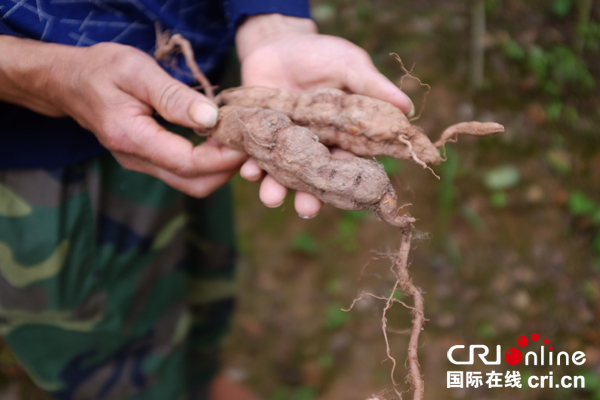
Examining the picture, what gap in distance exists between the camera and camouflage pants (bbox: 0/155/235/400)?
4.88 feet

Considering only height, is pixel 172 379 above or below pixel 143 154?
below

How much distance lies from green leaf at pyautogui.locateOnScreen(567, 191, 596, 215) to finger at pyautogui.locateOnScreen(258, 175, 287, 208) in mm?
2262

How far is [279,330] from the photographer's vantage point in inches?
112

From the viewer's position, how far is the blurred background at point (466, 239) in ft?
8.50

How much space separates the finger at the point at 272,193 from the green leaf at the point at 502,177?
6.45 ft

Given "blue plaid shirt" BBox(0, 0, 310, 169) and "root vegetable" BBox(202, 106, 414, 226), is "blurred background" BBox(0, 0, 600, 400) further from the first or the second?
"blue plaid shirt" BBox(0, 0, 310, 169)

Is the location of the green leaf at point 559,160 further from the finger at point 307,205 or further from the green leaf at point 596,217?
the finger at point 307,205

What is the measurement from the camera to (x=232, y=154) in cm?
147

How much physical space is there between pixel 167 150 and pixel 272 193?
0.37m

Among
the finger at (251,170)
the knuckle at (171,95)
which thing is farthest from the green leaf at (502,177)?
the knuckle at (171,95)

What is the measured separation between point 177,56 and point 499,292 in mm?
2316

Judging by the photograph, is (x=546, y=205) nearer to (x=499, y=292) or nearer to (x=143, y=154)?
(x=499, y=292)

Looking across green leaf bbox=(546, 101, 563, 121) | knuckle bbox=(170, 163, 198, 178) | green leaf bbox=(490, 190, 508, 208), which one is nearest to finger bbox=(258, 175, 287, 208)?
knuckle bbox=(170, 163, 198, 178)

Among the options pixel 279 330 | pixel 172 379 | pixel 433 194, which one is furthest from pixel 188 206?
pixel 433 194
